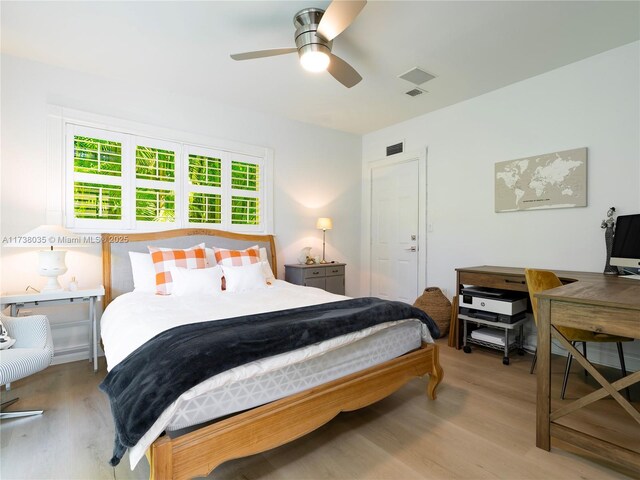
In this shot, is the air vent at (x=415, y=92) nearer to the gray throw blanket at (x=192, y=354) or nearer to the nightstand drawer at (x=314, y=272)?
the nightstand drawer at (x=314, y=272)

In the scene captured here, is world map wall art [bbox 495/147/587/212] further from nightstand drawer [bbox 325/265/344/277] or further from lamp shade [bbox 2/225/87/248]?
lamp shade [bbox 2/225/87/248]

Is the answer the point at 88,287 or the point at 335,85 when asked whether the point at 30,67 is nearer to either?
the point at 88,287

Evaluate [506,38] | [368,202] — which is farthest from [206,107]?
[506,38]

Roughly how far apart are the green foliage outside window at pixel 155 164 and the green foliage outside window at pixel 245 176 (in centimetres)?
69

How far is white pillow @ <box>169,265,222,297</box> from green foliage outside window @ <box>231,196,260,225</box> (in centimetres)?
119

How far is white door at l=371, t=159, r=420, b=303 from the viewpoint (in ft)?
14.4

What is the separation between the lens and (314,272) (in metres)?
4.08

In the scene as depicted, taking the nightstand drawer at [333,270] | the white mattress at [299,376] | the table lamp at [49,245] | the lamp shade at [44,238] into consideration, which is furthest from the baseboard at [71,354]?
the nightstand drawer at [333,270]

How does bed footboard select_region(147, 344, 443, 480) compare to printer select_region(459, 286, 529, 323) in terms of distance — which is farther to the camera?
printer select_region(459, 286, 529, 323)

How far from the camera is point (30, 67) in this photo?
2852mm

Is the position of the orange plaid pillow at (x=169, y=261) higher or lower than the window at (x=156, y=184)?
lower

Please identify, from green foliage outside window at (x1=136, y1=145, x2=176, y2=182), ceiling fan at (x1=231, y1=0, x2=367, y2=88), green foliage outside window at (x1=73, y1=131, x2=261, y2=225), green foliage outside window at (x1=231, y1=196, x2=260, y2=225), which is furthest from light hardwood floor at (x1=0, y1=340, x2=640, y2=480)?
ceiling fan at (x1=231, y1=0, x2=367, y2=88)

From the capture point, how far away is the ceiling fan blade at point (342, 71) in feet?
7.71

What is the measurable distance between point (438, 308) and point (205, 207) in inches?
116
